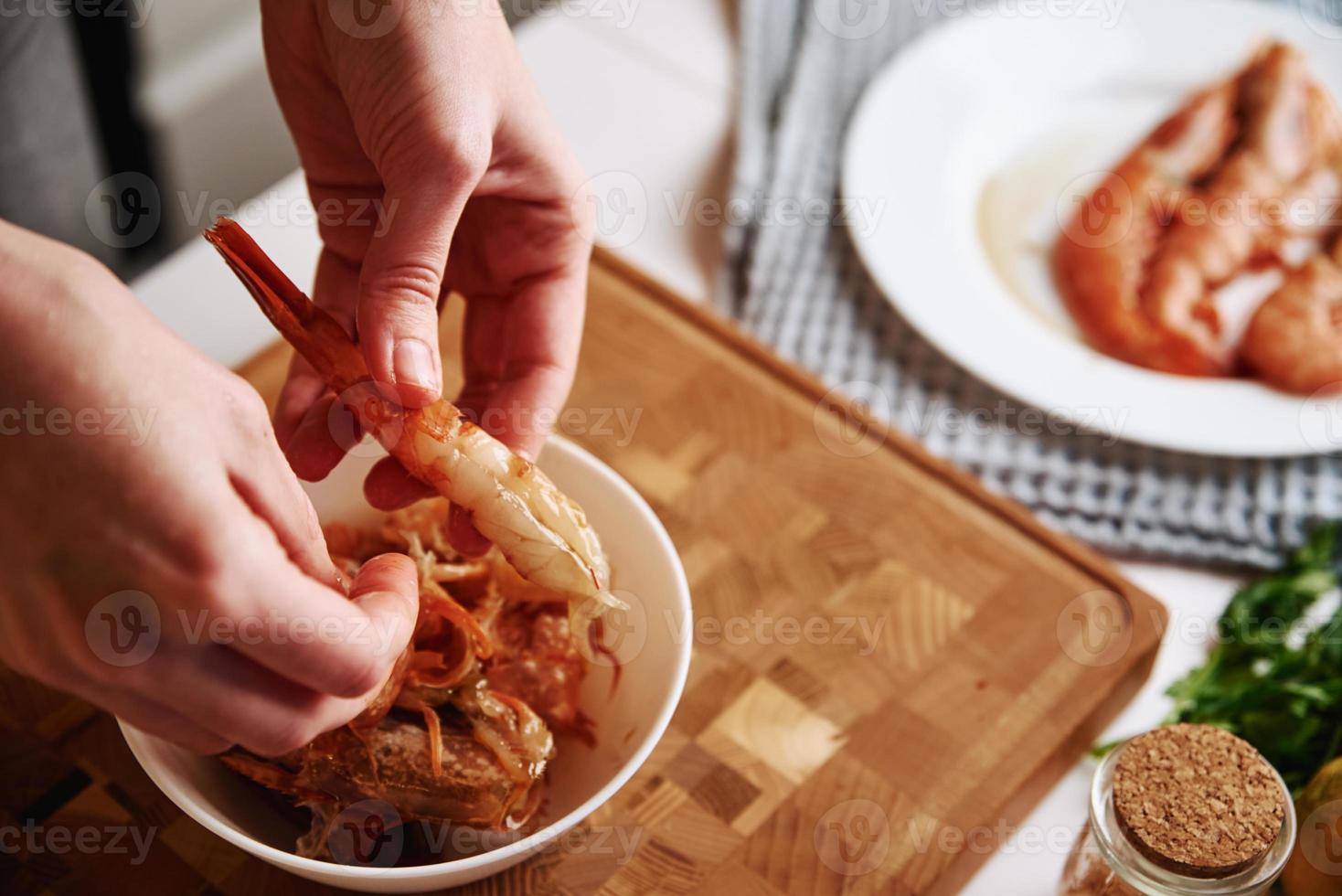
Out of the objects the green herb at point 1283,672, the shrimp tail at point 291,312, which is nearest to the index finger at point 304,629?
the shrimp tail at point 291,312

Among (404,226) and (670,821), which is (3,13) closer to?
(404,226)

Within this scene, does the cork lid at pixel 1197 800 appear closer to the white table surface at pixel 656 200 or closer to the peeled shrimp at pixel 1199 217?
the white table surface at pixel 656 200

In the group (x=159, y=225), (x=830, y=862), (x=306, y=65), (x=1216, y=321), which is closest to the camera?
(x=830, y=862)

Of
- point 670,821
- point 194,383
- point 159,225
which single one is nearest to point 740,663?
point 670,821

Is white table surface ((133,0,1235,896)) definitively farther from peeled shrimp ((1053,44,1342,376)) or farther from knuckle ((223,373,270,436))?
knuckle ((223,373,270,436))

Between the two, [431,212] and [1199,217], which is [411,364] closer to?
[431,212]

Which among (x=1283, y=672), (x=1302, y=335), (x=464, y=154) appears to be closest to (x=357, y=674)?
(x=464, y=154)
